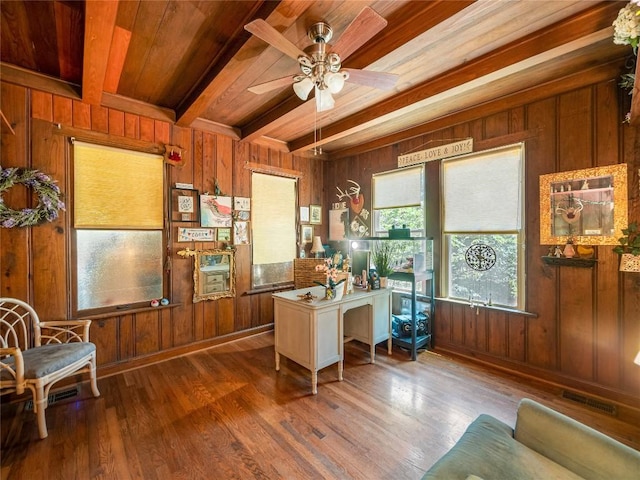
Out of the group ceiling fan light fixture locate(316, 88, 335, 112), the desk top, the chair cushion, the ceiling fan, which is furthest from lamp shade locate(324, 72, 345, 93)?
the chair cushion

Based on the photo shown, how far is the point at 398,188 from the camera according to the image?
12.2 feet

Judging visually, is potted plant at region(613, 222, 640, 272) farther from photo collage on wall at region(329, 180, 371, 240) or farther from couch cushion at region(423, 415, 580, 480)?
photo collage on wall at region(329, 180, 371, 240)

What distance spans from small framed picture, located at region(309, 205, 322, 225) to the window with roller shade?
2.16 metres

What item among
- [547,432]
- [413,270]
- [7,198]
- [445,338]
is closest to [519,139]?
[413,270]

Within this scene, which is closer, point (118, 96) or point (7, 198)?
point (7, 198)

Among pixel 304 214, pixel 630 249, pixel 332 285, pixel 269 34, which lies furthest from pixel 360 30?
pixel 304 214

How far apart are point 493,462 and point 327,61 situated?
2.35 m

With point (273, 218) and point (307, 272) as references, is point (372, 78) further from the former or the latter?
point (273, 218)

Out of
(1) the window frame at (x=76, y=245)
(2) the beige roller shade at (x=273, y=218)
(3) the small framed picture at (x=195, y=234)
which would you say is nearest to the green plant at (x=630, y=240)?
(2) the beige roller shade at (x=273, y=218)

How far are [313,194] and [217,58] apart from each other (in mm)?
2540

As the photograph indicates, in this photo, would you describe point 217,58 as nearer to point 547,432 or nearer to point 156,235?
point 156,235

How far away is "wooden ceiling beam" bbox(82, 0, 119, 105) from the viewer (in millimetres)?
1510

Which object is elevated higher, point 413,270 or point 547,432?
point 413,270

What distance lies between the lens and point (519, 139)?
8.75 ft
